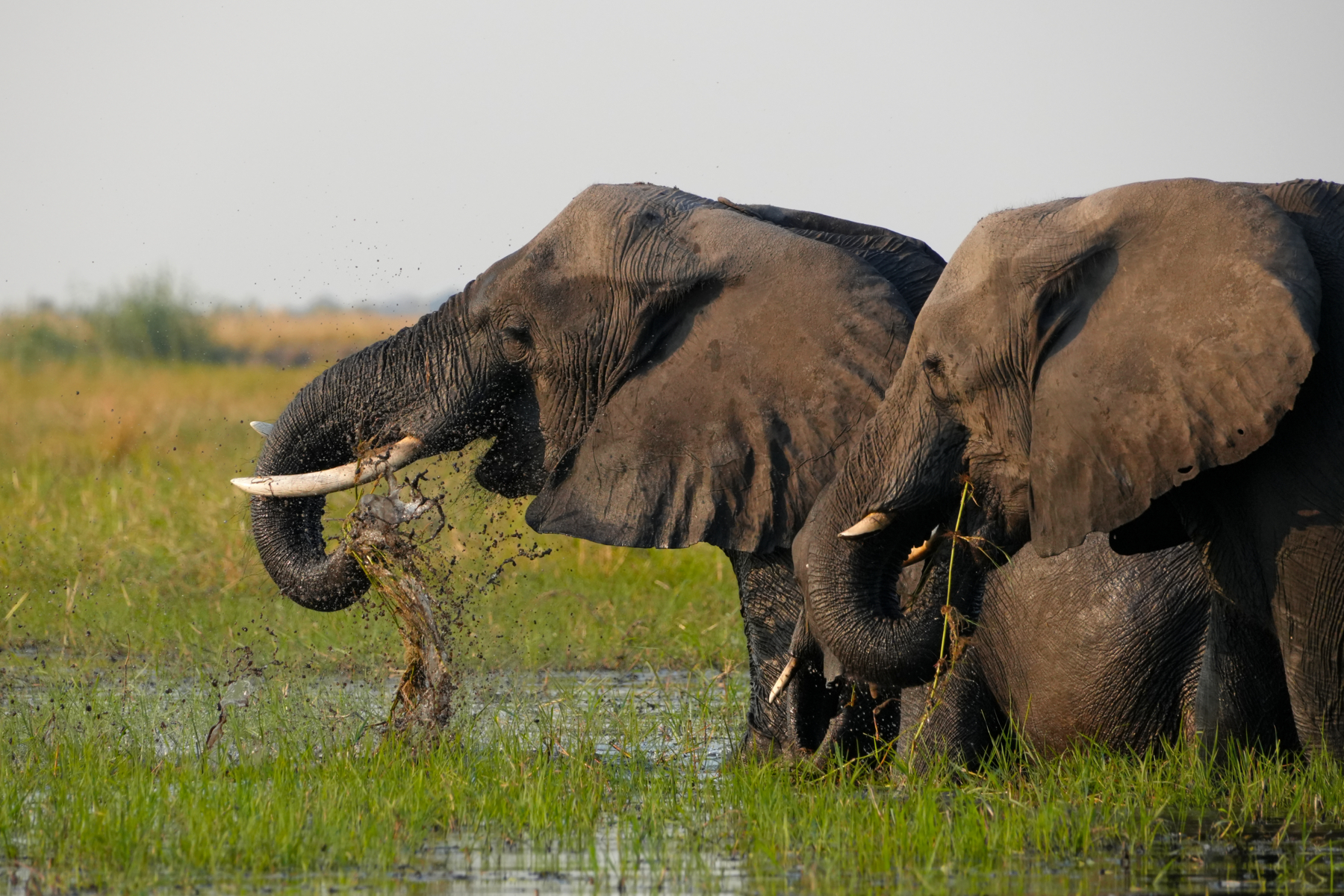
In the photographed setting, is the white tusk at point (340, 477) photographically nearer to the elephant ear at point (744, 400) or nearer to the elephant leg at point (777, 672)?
the elephant ear at point (744, 400)

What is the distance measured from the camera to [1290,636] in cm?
428

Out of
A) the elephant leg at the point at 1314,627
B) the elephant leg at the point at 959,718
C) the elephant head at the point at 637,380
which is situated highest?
the elephant head at the point at 637,380

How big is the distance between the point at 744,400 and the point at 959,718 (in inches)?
46.3

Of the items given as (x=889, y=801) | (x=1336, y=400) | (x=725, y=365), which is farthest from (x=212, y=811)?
(x=1336, y=400)

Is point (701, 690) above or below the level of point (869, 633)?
below

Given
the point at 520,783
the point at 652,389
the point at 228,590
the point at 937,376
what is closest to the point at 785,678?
the point at 520,783

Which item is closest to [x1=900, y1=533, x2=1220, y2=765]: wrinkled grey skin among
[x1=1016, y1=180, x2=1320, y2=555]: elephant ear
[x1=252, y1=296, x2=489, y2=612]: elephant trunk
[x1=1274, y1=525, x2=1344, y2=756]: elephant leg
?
[x1=1274, y1=525, x2=1344, y2=756]: elephant leg

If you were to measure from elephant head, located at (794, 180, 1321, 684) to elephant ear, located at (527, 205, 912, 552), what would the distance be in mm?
788

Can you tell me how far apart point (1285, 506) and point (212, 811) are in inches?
103

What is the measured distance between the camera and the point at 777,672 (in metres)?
5.73

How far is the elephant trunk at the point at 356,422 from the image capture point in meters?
5.89

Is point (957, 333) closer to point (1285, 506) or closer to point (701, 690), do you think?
point (1285, 506)

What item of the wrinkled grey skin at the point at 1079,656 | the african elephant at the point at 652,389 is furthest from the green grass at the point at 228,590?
the wrinkled grey skin at the point at 1079,656

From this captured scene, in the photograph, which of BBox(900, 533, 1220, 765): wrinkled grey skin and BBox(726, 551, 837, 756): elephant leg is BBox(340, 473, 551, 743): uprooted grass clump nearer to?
BBox(726, 551, 837, 756): elephant leg
